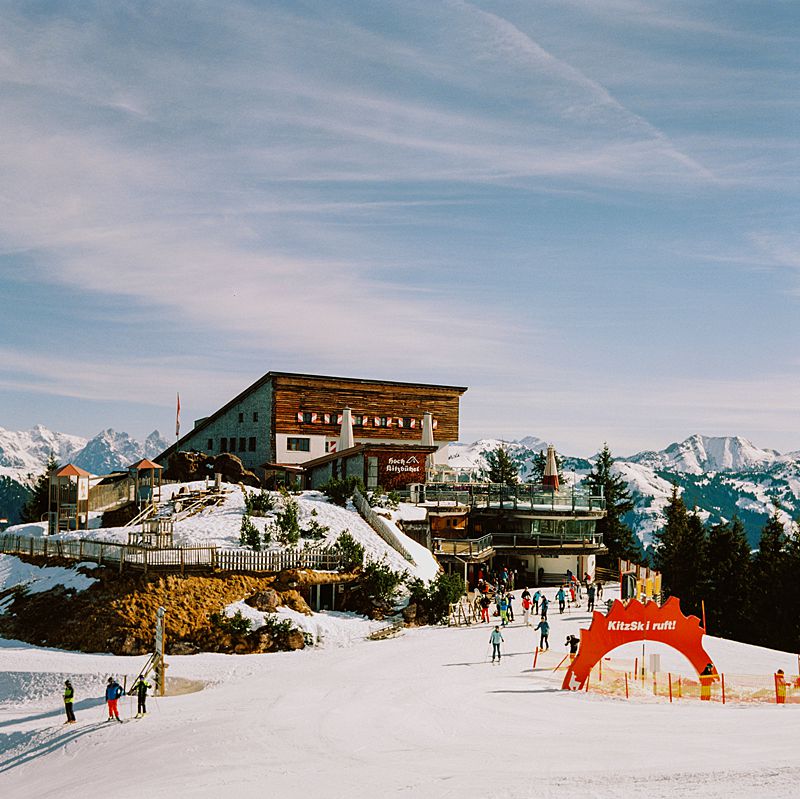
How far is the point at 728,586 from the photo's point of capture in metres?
67.2

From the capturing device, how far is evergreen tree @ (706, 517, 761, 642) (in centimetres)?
6506

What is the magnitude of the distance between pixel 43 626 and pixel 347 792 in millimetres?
21849

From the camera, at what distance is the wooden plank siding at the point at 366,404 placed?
70.2 metres

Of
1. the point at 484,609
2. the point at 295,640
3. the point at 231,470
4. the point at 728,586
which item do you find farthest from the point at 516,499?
the point at 295,640

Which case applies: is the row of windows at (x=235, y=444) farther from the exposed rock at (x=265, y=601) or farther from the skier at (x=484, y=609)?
the exposed rock at (x=265, y=601)

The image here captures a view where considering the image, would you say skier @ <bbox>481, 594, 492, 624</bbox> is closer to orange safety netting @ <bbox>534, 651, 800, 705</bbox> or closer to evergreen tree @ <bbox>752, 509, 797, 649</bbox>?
orange safety netting @ <bbox>534, 651, 800, 705</bbox>

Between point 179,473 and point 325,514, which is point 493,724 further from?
point 179,473

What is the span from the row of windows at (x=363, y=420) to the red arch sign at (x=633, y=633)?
1732 inches

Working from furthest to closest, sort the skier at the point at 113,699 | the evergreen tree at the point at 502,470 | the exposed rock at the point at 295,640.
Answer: the evergreen tree at the point at 502,470, the exposed rock at the point at 295,640, the skier at the point at 113,699

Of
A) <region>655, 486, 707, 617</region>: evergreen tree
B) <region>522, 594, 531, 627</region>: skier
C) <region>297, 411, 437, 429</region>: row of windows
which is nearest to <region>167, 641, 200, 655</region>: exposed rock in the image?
<region>522, 594, 531, 627</region>: skier

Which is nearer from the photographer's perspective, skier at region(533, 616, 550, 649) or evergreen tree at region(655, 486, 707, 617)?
skier at region(533, 616, 550, 649)

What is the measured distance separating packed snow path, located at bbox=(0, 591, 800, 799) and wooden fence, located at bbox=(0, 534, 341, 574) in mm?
4895

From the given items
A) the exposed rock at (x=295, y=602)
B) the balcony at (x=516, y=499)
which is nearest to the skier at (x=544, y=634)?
the exposed rock at (x=295, y=602)

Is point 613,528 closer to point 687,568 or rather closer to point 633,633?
point 687,568
